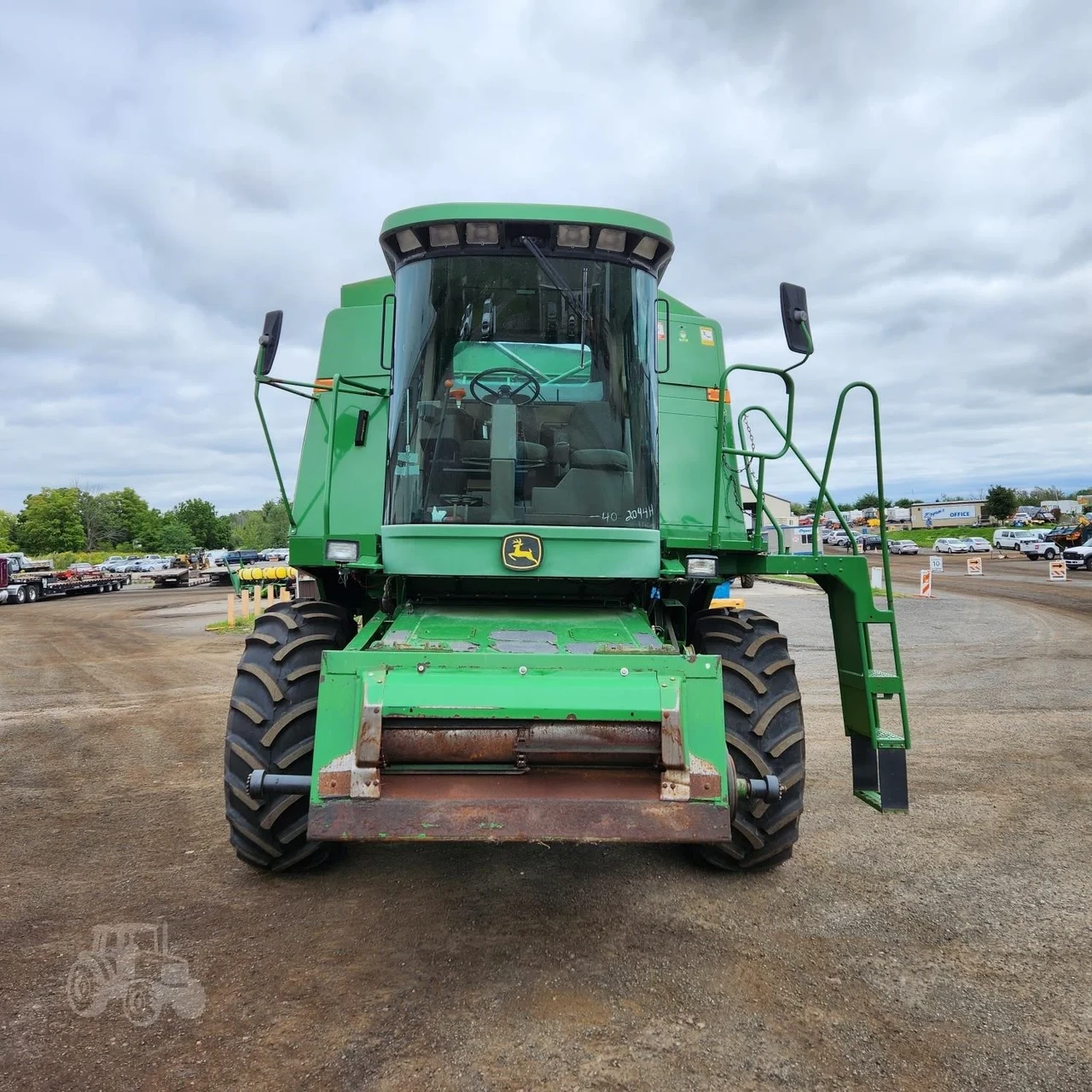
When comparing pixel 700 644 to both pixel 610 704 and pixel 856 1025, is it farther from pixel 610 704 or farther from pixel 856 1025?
pixel 856 1025

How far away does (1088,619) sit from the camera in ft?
56.9

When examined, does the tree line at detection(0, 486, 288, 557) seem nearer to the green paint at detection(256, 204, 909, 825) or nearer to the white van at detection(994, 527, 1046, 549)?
the white van at detection(994, 527, 1046, 549)

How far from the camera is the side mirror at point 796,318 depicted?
4324 mm

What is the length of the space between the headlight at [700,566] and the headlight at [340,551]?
165 cm

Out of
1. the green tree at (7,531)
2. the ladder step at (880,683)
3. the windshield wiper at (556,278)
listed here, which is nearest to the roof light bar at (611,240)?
the windshield wiper at (556,278)

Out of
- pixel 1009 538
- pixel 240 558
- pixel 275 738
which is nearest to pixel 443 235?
pixel 275 738

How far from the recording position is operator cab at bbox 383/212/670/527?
4301 mm

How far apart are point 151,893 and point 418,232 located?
3479 mm

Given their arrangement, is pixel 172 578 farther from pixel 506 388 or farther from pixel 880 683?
pixel 880 683

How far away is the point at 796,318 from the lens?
434 centimetres

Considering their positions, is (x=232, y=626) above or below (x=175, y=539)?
below

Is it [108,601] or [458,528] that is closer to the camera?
[458,528]

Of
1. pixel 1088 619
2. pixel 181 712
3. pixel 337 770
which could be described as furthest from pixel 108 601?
pixel 337 770

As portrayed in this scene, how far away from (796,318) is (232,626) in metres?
17.2
